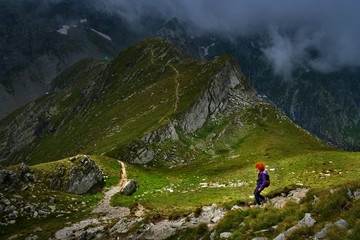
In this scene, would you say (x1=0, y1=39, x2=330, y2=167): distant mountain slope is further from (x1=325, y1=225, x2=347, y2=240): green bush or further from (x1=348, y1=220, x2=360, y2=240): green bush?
(x1=348, y1=220, x2=360, y2=240): green bush

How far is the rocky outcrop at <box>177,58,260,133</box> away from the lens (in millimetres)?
80944

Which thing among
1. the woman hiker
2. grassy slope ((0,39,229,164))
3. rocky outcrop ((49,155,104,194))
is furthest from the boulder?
the woman hiker

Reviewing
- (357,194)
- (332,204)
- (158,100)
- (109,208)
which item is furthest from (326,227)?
(158,100)

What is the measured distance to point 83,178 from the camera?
119 feet

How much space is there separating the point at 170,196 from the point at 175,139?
38.7m

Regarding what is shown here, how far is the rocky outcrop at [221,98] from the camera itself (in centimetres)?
8094

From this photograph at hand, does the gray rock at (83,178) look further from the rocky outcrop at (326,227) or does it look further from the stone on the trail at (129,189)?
the rocky outcrop at (326,227)

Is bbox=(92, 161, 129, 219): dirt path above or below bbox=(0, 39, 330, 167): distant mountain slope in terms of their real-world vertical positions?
below

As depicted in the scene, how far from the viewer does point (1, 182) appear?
89.7 feet

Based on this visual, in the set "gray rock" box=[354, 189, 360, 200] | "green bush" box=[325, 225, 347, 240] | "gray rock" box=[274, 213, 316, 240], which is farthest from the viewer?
"gray rock" box=[354, 189, 360, 200]

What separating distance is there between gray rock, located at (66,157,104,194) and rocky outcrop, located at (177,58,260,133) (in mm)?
41281

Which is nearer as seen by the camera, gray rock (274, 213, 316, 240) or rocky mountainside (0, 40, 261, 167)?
gray rock (274, 213, 316, 240)

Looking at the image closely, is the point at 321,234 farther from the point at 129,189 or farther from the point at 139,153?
the point at 139,153

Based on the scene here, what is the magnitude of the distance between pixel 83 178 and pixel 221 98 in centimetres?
7167
